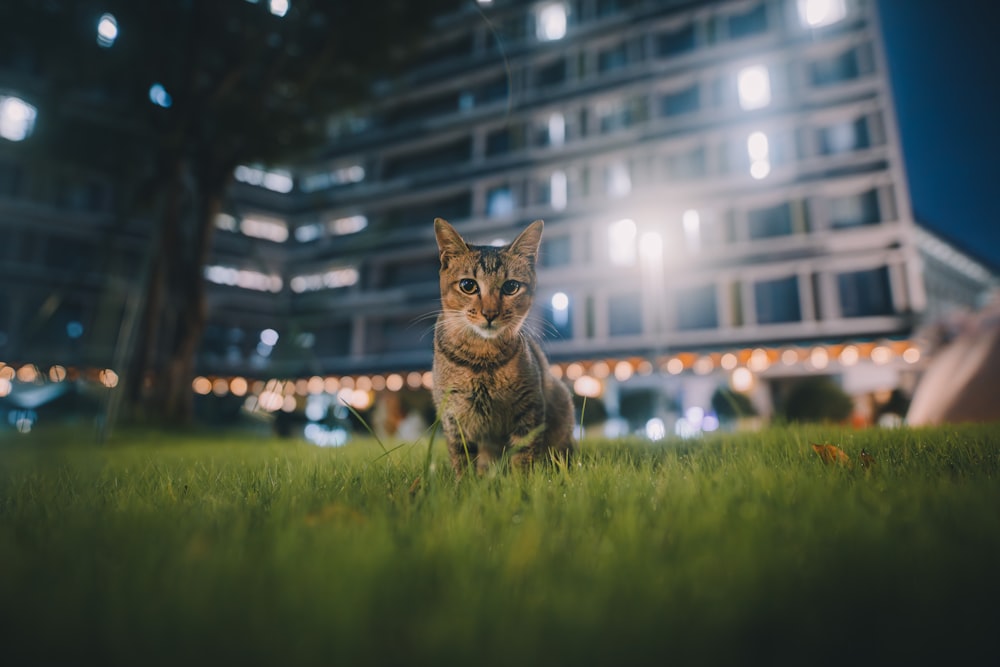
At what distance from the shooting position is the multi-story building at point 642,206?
2273 centimetres

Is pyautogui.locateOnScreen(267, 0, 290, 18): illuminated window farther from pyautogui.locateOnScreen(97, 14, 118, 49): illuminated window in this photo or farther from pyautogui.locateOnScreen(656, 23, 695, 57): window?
pyautogui.locateOnScreen(656, 23, 695, 57): window

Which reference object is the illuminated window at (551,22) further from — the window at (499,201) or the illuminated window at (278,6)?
the illuminated window at (278,6)

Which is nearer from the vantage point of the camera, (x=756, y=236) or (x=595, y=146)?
(x=756, y=236)

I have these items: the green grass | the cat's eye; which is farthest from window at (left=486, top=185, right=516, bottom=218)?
the green grass

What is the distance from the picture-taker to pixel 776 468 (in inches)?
91.0

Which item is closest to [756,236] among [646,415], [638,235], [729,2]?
[638,235]

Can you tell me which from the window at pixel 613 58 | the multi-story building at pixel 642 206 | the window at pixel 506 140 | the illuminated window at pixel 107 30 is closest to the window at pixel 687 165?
the multi-story building at pixel 642 206

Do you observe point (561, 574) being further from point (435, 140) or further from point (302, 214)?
point (302, 214)

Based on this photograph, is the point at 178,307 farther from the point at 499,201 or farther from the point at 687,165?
the point at 687,165

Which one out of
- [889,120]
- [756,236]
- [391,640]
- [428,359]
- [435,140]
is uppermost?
[435,140]

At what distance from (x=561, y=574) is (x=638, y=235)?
90.9ft

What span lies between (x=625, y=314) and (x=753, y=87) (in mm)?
13456

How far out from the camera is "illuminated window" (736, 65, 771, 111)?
25.3m

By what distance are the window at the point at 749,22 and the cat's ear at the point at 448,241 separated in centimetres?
3092
